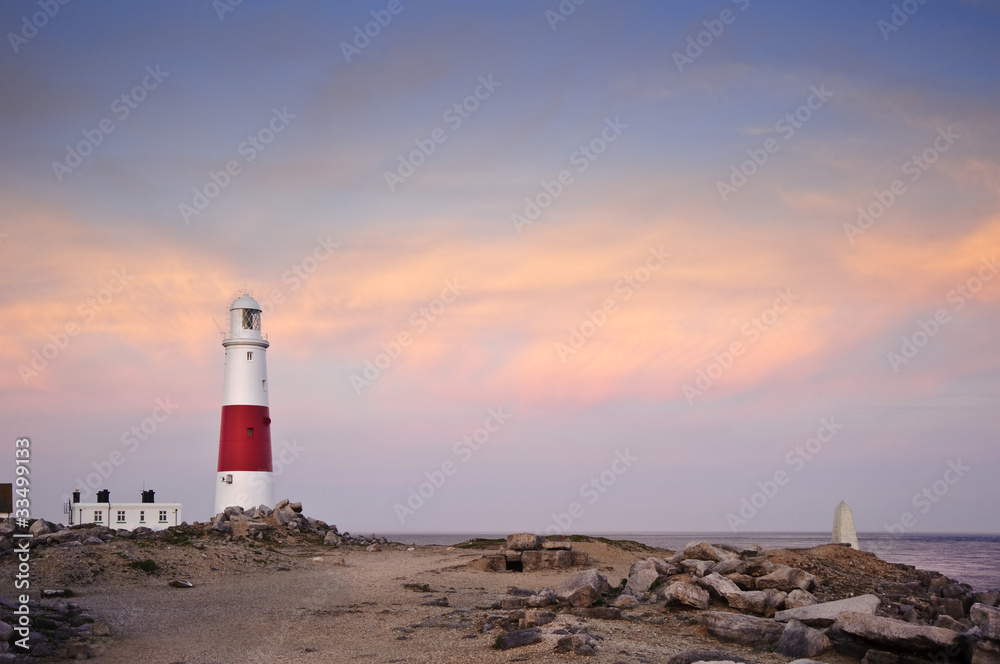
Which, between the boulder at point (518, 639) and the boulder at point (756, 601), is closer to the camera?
the boulder at point (518, 639)

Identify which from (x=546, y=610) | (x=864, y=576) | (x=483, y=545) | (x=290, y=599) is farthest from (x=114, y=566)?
(x=864, y=576)

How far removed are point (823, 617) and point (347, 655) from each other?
843 cm

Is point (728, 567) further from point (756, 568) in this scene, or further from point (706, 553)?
point (706, 553)

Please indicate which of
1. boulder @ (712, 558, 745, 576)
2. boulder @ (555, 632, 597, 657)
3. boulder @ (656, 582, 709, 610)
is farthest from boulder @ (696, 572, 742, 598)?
boulder @ (555, 632, 597, 657)

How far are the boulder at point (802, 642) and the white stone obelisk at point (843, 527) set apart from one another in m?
13.9

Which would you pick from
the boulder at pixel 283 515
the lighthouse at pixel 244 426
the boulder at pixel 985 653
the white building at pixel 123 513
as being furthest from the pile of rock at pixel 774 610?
the white building at pixel 123 513

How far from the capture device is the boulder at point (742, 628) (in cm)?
1478

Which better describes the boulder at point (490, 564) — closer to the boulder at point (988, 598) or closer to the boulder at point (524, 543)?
the boulder at point (524, 543)

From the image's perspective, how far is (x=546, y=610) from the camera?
16.5 metres

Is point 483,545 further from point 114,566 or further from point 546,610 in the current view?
point 546,610

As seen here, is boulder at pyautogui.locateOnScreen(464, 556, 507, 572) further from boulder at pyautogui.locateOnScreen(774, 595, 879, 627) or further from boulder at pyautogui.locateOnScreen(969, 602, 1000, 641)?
boulder at pyautogui.locateOnScreen(969, 602, 1000, 641)

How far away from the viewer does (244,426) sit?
132 ft

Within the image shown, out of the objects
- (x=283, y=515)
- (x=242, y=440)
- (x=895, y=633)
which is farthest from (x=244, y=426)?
(x=895, y=633)

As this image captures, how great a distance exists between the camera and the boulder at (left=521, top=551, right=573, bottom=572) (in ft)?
94.6
